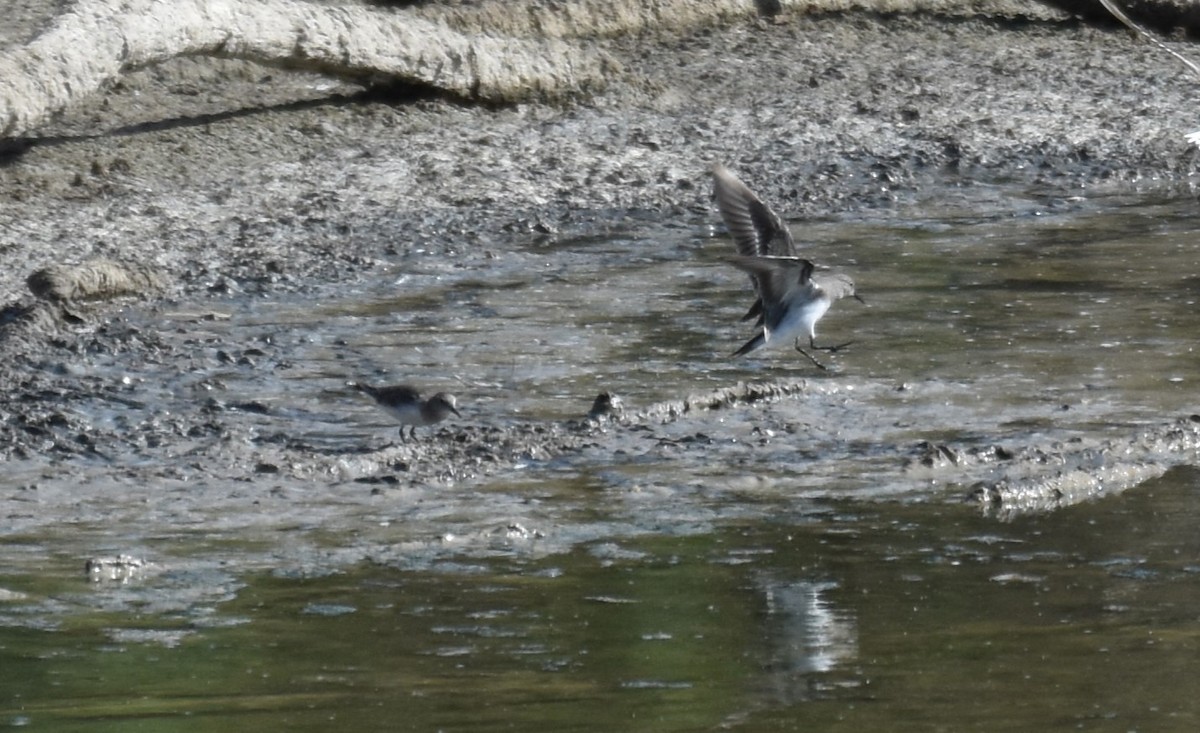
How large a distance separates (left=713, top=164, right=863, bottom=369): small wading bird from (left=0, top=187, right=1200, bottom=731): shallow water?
228 millimetres

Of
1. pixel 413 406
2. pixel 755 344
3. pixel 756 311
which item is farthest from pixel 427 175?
pixel 413 406

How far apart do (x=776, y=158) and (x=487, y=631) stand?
6621 millimetres

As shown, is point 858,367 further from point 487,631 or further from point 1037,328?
point 487,631

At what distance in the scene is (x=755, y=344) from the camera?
7129 mm

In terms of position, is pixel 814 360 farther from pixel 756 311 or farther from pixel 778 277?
pixel 778 277

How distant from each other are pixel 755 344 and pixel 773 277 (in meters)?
0.32

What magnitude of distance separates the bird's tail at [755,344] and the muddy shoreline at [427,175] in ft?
2.00

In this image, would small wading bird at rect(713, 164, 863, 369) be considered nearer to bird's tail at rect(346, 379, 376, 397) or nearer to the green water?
bird's tail at rect(346, 379, 376, 397)

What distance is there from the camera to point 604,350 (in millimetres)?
7551

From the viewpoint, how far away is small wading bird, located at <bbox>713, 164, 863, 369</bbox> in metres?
6.84

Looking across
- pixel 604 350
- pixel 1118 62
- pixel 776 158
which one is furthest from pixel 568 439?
pixel 1118 62

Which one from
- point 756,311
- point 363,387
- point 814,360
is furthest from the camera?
point 814,360

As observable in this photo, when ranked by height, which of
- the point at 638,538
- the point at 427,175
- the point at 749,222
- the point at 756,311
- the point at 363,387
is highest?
the point at 749,222

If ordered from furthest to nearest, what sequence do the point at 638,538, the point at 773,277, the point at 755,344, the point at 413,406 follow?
1. the point at 755,344
2. the point at 773,277
3. the point at 413,406
4. the point at 638,538
